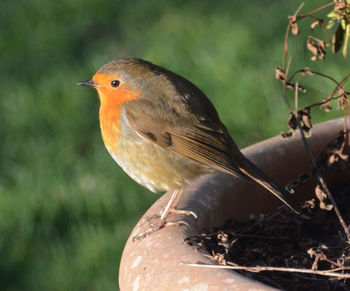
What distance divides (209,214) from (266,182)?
0.27 metres

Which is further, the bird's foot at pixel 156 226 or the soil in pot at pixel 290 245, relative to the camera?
the bird's foot at pixel 156 226

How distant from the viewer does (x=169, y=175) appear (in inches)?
101

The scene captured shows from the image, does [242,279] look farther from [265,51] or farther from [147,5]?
[147,5]

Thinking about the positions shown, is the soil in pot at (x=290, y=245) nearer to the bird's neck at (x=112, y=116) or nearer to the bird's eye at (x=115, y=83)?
the bird's neck at (x=112, y=116)

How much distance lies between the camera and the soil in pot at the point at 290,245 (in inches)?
76.5

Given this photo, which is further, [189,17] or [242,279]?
[189,17]

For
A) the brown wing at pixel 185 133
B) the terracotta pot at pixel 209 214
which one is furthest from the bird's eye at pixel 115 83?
the terracotta pot at pixel 209 214

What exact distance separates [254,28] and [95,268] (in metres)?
2.49

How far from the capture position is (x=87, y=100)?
15.8ft

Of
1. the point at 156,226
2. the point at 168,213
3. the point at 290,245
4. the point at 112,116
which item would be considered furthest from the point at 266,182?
the point at 112,116

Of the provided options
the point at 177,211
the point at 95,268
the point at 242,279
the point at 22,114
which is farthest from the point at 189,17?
the point at 242,279

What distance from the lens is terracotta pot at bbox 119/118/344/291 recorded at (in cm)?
171

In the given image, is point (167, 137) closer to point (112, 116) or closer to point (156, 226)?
point (112, 116)

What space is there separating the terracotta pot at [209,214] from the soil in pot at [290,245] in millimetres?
56
